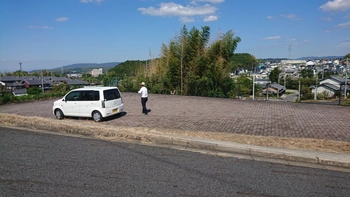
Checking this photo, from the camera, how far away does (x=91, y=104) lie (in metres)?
9.35

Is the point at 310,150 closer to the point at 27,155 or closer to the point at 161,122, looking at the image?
the point at 161,122

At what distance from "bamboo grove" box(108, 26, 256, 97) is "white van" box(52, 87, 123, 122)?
8020 millimetres

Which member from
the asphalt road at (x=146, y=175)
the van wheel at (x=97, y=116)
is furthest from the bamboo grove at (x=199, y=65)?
the asphalt road at (x=146, y=175)

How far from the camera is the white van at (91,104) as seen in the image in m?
9.27

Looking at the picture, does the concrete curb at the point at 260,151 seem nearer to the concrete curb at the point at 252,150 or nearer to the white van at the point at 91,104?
the concrete curb at the point at 252,150

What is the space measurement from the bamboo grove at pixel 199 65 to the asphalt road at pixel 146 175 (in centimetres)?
1187

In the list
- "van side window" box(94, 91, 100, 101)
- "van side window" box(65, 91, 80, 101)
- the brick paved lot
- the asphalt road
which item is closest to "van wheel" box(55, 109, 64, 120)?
"van side window" box(65, 91, 80, 101)

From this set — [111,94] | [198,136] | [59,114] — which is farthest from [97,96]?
[198,136]

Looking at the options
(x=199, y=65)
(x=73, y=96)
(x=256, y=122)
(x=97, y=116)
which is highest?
(x=199, y=65)

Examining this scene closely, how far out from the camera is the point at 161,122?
881 cm

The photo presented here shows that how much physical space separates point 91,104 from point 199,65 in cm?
908

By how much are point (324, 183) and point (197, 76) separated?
13.4 metres

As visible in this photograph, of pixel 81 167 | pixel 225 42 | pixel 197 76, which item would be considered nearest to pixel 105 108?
pixel 81 167

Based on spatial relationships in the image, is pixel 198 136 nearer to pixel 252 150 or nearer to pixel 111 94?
pixel 252 150
